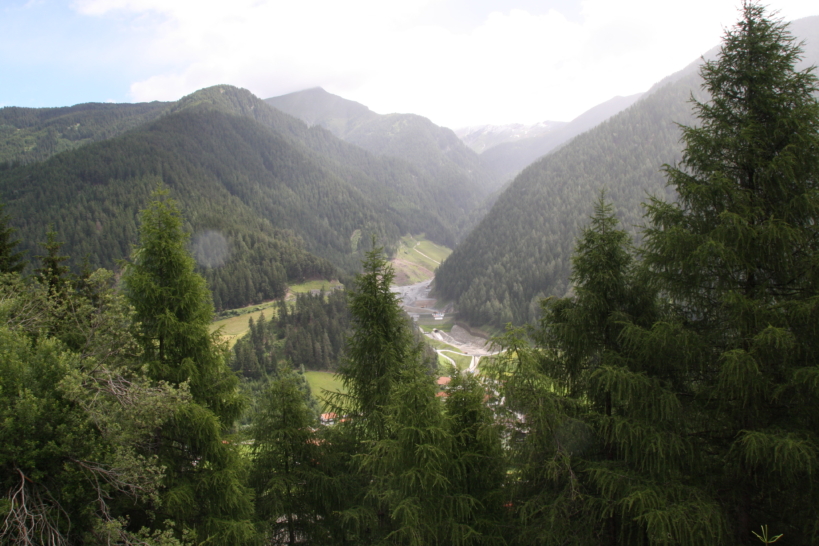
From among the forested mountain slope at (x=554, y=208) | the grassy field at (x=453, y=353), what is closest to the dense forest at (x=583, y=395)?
the grassy field at (x=453, y=353)

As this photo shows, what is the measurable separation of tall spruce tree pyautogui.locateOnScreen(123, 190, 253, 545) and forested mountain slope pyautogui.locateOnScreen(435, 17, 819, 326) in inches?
4045

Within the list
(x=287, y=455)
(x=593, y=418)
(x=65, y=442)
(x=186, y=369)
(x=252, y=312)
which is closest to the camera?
(x=65, y=442)

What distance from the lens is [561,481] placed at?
9.28 metres

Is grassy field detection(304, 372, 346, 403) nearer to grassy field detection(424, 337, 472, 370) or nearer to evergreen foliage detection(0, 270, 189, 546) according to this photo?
grassy field detection(424, 337, 472, 370)

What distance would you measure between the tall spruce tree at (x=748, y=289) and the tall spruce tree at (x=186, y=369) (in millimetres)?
10612

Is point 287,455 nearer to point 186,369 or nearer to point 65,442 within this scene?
point 186,369

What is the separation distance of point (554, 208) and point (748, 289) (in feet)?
495

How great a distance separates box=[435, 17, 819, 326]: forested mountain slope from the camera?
125438 millimetres

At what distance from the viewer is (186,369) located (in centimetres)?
1114

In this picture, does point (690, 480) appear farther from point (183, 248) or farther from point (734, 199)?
point (183, 248)

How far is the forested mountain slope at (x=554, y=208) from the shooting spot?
12544cm

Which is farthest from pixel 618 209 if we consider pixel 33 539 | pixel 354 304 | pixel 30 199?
pixel 30 199

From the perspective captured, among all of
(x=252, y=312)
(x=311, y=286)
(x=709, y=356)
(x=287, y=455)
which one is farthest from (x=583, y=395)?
(x=311, y=286)

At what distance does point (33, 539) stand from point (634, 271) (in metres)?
12.8
